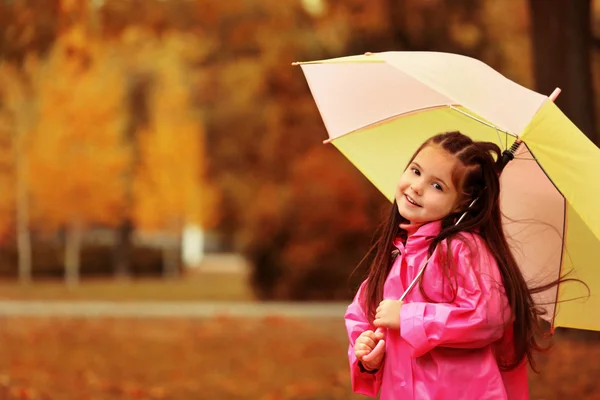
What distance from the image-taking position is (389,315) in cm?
311

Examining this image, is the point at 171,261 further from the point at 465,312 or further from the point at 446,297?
the point at 465,312

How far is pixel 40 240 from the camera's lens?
32.5 metres

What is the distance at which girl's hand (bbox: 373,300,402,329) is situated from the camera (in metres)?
3.10

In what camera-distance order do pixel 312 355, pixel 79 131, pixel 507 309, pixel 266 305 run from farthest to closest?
pixel 79 131
pixel 266 305
pixel 312 355
pixel 507 309

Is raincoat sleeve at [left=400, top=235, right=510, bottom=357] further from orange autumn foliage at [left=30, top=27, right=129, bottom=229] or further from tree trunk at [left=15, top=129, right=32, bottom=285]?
tree trunk at [left=15, top=129, right=32, bottom=285]

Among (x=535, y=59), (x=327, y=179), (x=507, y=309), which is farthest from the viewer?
(x=327, y=179)

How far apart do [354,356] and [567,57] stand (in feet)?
22.3

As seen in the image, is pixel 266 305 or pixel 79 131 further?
pixel 79 131

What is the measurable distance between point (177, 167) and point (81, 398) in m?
23.3

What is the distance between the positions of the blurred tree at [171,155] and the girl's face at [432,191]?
26372 millimetres

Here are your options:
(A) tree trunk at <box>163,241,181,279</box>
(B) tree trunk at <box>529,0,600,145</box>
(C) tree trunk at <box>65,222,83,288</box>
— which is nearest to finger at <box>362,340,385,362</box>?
(B) tree trunk at <box>529,0,600,145</box>

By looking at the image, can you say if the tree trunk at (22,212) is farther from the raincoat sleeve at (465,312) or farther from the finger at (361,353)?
the raincoat sleeve at (465,312)

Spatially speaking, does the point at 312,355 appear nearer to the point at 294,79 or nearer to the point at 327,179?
the point at 327,179

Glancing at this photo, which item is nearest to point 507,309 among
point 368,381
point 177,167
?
point 368,381
